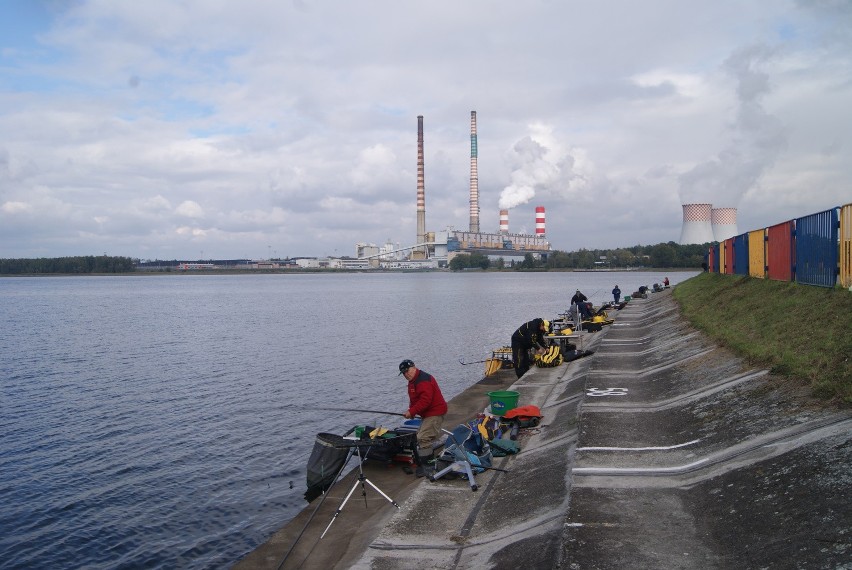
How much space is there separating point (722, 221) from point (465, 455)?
12201 centimetres

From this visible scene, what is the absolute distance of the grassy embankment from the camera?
9138 millimetres

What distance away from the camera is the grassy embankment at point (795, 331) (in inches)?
360

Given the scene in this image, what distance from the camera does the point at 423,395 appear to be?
11.6 m

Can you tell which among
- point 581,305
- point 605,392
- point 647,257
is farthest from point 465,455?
point 647,257

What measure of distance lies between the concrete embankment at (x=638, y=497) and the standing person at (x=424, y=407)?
1.97 feet

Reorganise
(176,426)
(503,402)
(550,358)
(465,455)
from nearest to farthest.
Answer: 1. (465,455)
2. (503,402)
3. (176,426)
4. (550,358)

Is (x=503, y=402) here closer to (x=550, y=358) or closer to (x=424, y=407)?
(x=424, y=407)

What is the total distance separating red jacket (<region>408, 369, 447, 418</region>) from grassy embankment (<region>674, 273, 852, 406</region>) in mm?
5477

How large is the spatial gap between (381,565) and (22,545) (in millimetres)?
7494

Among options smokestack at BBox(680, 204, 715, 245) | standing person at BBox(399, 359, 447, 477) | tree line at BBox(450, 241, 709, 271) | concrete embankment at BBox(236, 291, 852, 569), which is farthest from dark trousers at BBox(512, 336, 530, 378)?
tree line at BBox(450, 241, 709, 271)

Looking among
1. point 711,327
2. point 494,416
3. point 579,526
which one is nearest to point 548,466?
point 579,526

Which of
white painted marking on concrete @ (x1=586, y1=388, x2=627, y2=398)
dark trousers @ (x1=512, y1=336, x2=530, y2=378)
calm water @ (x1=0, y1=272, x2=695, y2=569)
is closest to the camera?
calm water @ (x1=0, y1=272, x2=695, y2=569)

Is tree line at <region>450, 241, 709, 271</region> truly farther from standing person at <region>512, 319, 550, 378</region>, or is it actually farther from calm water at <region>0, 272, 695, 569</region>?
standing person at <region>512, 319, 550, 378</region>

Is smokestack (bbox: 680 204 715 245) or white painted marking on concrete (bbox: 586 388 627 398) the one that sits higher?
smokestack (bbox: 680 204 715 245)
